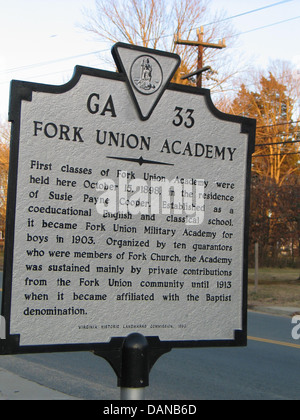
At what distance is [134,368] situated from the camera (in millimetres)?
2506

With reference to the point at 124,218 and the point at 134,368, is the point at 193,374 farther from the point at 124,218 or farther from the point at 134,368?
the point at 124,218

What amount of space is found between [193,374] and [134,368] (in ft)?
16.0

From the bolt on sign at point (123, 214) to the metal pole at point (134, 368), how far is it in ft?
0.35

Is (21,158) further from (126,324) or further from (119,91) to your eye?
(126,324)

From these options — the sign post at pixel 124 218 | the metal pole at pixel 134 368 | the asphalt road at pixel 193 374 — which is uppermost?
the sign post at pixel 124 218

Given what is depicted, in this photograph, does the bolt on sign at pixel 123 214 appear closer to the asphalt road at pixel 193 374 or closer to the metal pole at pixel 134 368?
the metal pole at pixel 134 368

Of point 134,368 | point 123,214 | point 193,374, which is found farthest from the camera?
point 193,374

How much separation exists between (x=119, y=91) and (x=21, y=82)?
1.54 feet

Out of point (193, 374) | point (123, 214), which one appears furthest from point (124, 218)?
point (193, 374)

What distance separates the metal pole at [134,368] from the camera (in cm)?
250

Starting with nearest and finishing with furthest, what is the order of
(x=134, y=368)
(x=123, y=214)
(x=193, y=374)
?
(x=134, y=368)
(x=123, y=214)
(x=193, y=374)

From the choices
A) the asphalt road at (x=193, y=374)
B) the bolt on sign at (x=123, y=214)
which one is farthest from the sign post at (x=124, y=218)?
the asphalt road at (x=193, y=374)

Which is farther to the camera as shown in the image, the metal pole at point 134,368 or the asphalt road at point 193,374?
the asphalt road at point 193,374
